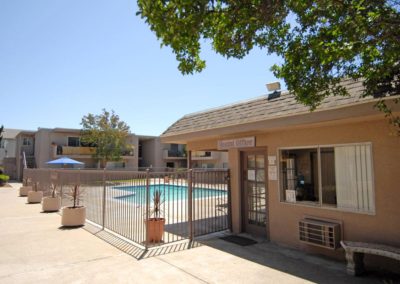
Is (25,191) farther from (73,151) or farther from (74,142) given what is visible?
(74,142)

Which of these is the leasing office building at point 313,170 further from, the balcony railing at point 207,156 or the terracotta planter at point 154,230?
the balcony railing at point 207,156

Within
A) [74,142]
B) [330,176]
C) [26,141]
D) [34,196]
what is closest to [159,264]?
[330,176]

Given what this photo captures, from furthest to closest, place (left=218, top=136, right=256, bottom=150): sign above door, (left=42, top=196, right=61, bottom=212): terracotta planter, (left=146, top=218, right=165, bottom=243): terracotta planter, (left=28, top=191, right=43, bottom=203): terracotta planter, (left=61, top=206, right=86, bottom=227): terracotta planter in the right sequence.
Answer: (left=28, top=191, right=43, bottom=203): terracotta planter
(left=42, top=196, right=61, bottom=212): terracotta planter
(left=61, top=206, right=86, bottom=227): terracotta planter
(left=218, top=136, right=256, bottom=150): sign above door
(left=146, top=218, right=165, bottom=243): terracotta planter

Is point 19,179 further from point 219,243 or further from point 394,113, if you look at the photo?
point 394,113

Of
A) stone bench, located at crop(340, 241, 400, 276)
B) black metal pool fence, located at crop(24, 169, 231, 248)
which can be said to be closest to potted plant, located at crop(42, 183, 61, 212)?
black metal pool fence, located at crop(24, 169, 231, 248)

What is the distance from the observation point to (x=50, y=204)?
1309cm

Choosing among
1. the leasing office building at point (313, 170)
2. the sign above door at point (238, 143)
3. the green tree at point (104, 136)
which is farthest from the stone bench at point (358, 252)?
the green tree at point (104, 136)

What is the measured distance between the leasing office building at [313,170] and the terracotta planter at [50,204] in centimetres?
791

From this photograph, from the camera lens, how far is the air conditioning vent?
6459mm

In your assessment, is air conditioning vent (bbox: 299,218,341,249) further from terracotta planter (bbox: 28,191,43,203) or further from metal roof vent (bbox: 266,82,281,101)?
terracotta planter (bbox: 28,191,43,203)

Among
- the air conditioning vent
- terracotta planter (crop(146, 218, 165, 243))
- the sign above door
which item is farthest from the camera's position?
the sign above door

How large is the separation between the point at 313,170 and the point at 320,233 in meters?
1.52

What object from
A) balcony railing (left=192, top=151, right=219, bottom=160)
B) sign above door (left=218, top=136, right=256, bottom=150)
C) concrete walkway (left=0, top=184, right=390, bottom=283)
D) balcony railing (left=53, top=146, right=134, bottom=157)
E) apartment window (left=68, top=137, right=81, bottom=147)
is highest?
apartment window (left=68, top=137, right=81, bottom=147)

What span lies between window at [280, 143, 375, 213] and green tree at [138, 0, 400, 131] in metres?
2.00
